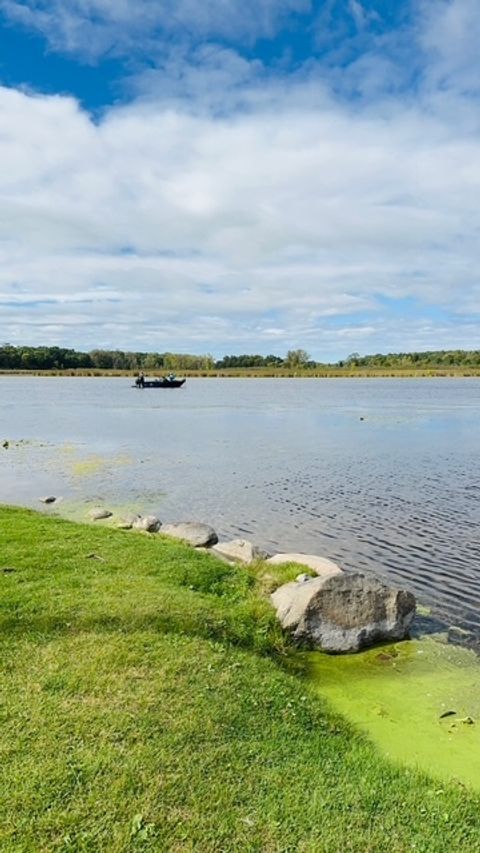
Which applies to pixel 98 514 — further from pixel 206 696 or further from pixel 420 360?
pixel 420 360

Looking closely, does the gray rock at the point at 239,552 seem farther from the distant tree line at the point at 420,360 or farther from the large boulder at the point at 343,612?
the distant tree line at the point at 420,360

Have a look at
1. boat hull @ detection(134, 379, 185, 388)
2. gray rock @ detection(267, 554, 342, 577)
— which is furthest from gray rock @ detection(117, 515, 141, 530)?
boat hull @ detection(134, 379, 185, 388)

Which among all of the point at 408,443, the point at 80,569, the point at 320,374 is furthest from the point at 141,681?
the point at 320,374

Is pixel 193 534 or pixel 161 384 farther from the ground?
pixel 161 384

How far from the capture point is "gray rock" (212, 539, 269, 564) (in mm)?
11836

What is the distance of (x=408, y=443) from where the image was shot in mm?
31234

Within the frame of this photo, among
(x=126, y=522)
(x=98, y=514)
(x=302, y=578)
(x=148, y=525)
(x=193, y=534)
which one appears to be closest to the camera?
(x=302, y=578)

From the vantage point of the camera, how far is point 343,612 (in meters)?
8.34

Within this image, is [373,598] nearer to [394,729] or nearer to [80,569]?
[394,729]

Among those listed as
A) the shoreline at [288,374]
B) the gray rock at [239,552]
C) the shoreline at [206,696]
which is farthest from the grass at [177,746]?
the shoreline at [288,374]

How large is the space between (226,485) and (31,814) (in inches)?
669

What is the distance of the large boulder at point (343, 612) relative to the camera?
817 centimetres

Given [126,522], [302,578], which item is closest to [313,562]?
[302,578]

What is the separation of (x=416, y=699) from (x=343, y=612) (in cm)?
156
